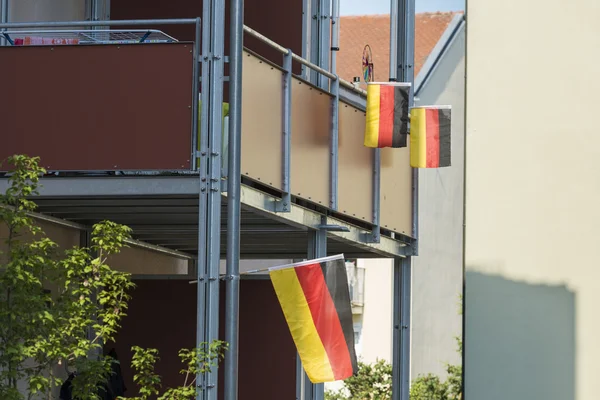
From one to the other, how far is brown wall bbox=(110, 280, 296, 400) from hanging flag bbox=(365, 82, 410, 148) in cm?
611

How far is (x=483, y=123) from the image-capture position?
24.7 m

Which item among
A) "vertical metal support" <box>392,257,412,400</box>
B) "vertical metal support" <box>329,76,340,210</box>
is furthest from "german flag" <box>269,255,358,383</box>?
"vertical metal support" <box>392,257,412,400</box>

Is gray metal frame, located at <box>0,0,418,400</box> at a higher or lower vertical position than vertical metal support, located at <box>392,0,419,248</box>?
lower

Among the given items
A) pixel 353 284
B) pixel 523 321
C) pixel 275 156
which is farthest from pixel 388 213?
pixel 353 284

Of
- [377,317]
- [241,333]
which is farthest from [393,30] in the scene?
[377,317]

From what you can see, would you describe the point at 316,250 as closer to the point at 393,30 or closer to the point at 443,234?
the point at 393,30

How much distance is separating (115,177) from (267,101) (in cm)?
177

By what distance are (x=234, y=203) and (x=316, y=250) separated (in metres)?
3.38

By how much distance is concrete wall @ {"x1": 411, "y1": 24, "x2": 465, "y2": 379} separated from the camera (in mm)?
24750

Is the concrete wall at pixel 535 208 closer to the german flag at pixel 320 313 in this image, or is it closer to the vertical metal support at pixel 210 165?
the german flag at pixel 320 313

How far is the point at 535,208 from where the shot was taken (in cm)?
2334

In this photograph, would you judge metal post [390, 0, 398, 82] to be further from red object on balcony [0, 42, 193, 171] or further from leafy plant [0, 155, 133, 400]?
leafy plant [0, 155, 133, 400]

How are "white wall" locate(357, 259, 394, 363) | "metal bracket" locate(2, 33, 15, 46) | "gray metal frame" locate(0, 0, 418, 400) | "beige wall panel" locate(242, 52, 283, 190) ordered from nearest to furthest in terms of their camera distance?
"gray metal frame" locate(0, 0, 418, 400) → "beige wall panel" locate(242, 52, 283, 190) → "metal bracket" locate(2, 33, 15, 46) → "white wall" locate(357, 259, 394, 363)

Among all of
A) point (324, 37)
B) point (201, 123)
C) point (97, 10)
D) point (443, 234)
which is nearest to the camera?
point (201, 123)
